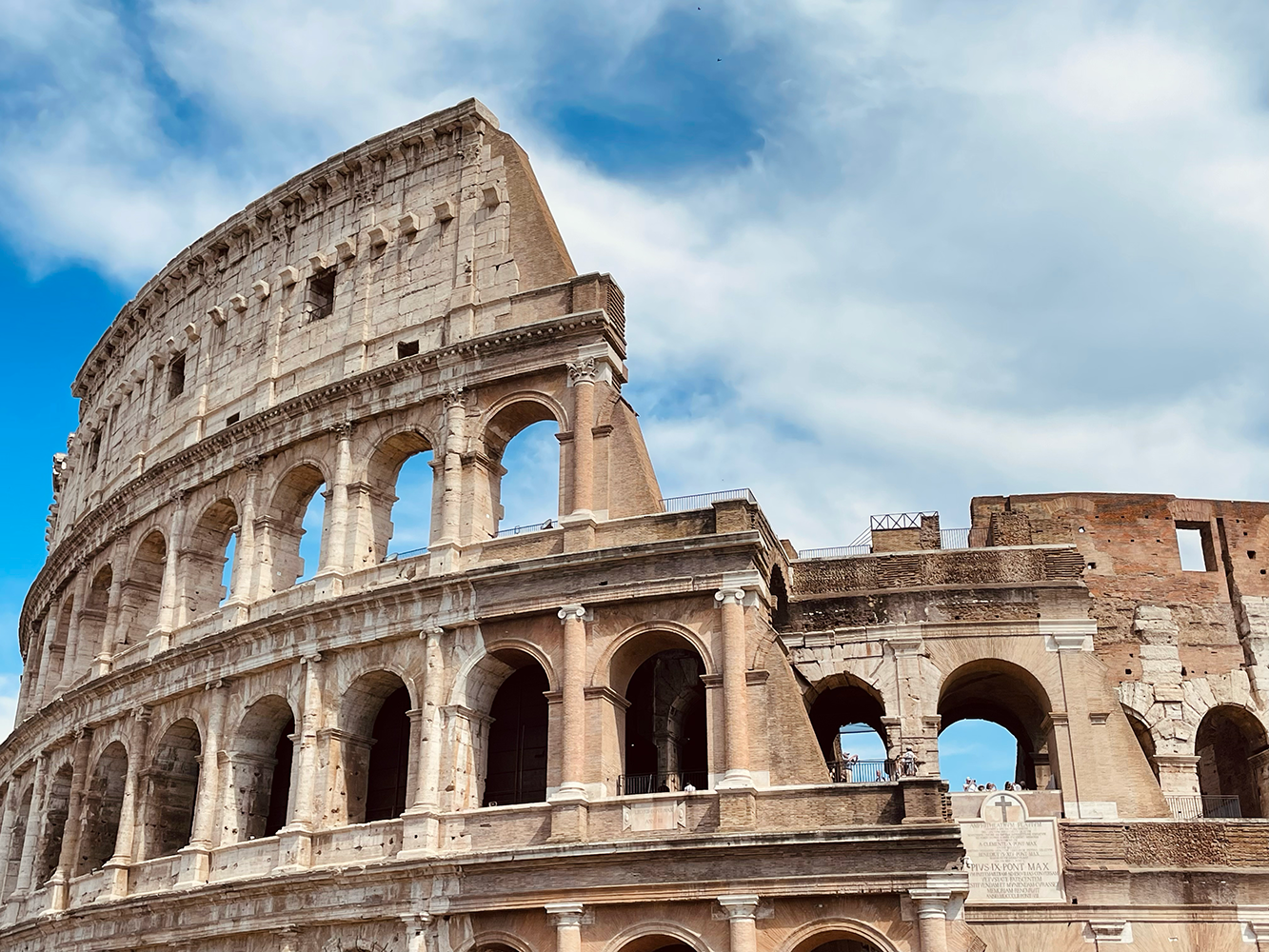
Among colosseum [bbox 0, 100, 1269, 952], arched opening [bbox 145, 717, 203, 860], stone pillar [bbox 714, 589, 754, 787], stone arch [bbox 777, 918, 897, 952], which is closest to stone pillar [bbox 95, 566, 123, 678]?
colosseum [bbox 0, 100, 1269, 952]

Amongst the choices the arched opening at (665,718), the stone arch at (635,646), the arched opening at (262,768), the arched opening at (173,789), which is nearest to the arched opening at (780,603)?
the arched opening at (665,718)

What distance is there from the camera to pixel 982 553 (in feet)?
71.2

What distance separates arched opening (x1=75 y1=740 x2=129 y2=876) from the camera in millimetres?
24797

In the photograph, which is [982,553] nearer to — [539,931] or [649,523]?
[649,523]

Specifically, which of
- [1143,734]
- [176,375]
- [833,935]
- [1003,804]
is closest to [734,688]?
[833,935]

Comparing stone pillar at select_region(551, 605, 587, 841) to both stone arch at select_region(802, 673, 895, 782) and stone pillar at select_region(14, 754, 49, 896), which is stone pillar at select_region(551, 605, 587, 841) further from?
stone pillar at select_region(14, 754, 49, 896)

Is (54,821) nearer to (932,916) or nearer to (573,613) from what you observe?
(573,613)

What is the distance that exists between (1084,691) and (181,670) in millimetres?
15388

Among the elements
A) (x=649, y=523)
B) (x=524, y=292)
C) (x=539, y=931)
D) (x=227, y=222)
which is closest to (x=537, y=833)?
(x=539, y=931)

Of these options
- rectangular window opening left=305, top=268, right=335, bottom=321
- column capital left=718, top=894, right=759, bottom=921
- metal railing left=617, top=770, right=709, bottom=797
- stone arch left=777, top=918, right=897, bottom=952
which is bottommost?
stone arch left=777, top=918, right=897, bottom=952

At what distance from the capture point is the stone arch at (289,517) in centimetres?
2386

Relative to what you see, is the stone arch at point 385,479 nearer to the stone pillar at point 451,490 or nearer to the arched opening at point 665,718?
the stone pillar at point 451,490

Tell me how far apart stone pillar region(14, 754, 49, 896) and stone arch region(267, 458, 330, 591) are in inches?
315

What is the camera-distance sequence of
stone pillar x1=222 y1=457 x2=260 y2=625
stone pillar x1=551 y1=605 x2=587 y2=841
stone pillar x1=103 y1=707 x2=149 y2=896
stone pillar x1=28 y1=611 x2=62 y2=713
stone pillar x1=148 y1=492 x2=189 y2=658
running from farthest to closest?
stone pillar x1=28 y1=611 x2=62 y2=713
stone pillar x1=148 y1=492 x2=189 y2=658
stone pillar x1=222 y1=457 x2=260 y2=625
stone pillar x1=103 y1=707 x2=149 y2=896
stone pillar x1=551 y1=605 x2=587 y2=841
